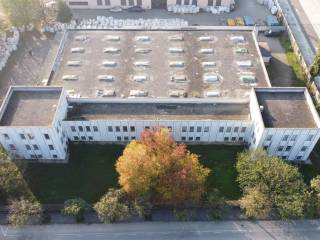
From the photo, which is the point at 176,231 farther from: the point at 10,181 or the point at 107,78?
the point at 107,78

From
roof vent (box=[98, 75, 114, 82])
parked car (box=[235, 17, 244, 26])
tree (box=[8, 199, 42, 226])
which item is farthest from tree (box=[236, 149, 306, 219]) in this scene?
parked car (box=[235, 17, 244, 26])

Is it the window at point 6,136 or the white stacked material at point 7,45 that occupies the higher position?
the window at point 6,136

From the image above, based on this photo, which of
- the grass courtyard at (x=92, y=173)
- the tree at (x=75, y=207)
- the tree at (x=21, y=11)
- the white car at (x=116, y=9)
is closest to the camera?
the tree at (x=75, y=207)

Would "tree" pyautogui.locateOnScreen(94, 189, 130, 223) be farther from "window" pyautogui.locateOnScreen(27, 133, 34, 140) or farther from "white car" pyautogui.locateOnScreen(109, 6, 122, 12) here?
"white car" pyautogui.locateOnScreen(109, 6, 122, 12)

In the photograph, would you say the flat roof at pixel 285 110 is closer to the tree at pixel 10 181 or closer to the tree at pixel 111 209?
the tree at pixel 111 209

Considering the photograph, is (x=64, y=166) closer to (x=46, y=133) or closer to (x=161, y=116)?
(x=46, y=133)

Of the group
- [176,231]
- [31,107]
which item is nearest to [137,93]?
[31,107]

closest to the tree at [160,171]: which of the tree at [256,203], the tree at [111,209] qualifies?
the tree at [111,209]
